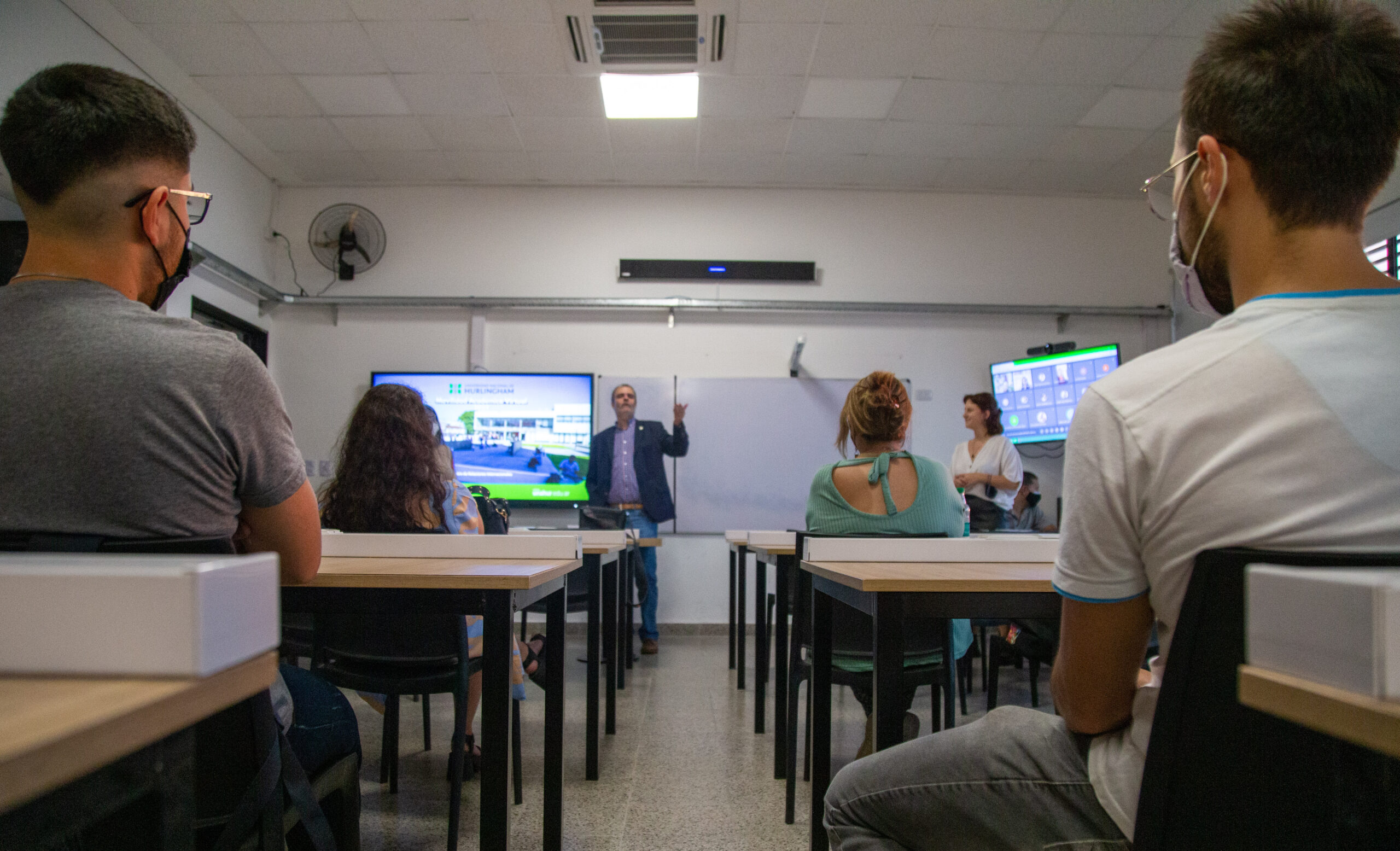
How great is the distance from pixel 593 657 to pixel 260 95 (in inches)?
146

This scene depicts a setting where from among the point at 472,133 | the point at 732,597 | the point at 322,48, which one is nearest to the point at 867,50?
the point at 472,133

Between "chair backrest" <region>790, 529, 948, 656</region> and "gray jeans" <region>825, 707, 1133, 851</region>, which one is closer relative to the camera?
"gray jeans" <region>825, 707, 1133, 851</region>

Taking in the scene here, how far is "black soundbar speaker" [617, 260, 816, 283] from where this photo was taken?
17.7ft

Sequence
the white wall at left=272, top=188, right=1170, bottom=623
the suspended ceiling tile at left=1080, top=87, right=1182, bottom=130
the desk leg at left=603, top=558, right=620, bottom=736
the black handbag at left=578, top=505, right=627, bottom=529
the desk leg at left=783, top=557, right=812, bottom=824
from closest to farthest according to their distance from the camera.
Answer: the desk leg at left=783, top=557, right=812, bottom=824
the desk leg at left=603, top=558, right=620, bottom=736
the black handbag at left=578, top=505, right=627, bottom=529
the suspended ceiling tile at left=1080, top=87, right=1182, bottom=130
the white wall at left=272, top=188, right=1170, bottom=623

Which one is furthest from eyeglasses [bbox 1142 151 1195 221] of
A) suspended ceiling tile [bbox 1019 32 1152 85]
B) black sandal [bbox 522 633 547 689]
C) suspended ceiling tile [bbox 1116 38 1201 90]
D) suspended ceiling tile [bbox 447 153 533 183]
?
suspended ceiling tile [bbox 447 153 533 183]

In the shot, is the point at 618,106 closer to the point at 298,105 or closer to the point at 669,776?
the point at 298,105

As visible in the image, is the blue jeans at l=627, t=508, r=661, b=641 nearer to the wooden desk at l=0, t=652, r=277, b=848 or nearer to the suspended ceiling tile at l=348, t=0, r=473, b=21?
the suspended ceiling tile at l=348, t=0, r=473, b=21

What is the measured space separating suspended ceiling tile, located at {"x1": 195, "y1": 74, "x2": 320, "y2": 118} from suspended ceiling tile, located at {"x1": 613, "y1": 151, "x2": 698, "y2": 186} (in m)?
1.78

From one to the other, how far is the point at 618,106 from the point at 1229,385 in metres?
4.19

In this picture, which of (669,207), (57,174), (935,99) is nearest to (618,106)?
(669,207)

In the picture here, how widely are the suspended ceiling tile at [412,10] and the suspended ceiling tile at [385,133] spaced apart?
99 cm

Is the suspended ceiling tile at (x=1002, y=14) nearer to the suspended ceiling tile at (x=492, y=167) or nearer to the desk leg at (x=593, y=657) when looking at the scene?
the suspended ceiling tile at (x=492, y=167)

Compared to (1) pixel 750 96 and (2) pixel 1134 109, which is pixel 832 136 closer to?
(1) pixel 750 96

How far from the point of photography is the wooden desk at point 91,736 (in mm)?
318
